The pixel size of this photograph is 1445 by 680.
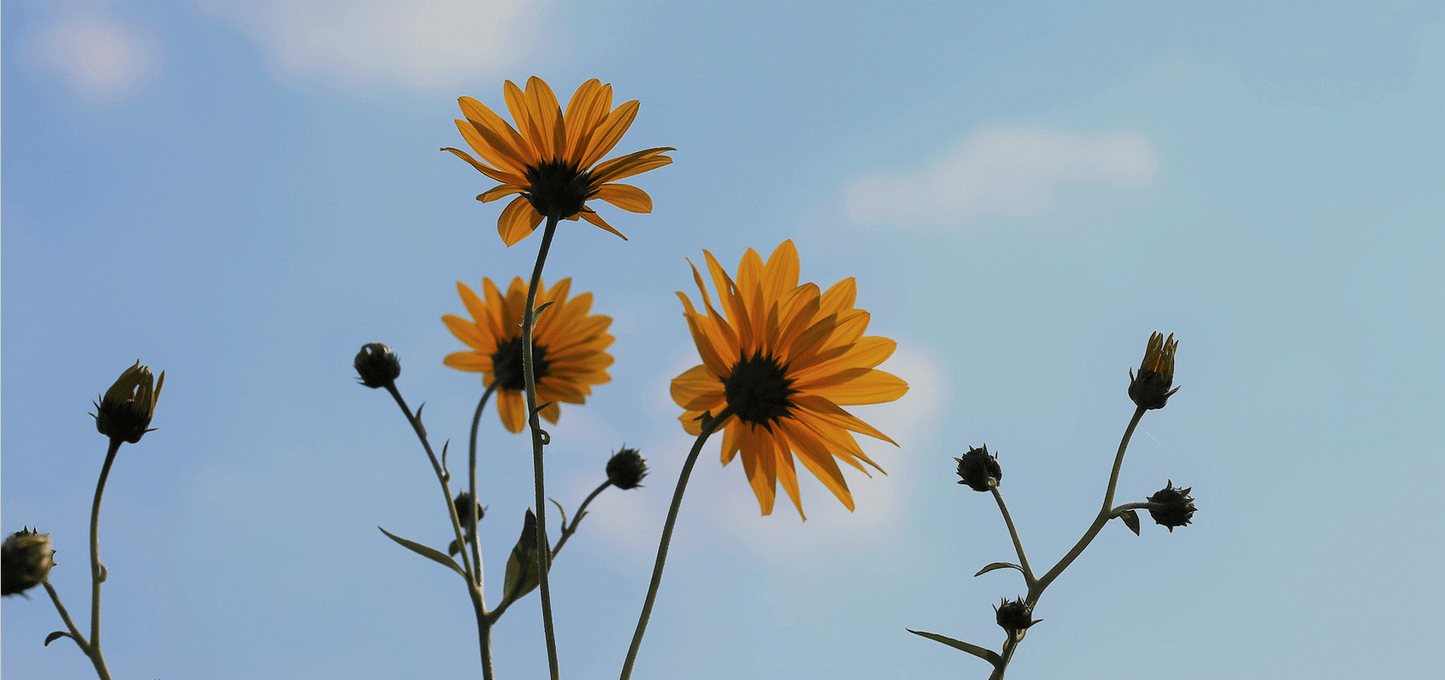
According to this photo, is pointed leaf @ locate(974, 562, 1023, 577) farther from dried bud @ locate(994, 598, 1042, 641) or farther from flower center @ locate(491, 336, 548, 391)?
flower center @ locate(491, 336, 548, 391)

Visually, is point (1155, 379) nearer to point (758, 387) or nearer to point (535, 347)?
point (758, 387)

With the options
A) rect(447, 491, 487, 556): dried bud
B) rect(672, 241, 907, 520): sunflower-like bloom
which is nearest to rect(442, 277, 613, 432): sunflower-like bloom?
rect(447, 491, 487, 556): dried bud

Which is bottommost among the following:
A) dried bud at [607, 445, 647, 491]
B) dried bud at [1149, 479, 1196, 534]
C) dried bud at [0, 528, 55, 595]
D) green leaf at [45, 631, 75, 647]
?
green leaf at [45, 631, 75, 647]

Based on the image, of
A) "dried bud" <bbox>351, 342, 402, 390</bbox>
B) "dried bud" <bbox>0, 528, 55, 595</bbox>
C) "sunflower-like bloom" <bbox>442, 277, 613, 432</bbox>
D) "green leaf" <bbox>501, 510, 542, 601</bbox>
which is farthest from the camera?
"sunflower-like bloom" <bbox>442, 277, 613, 432</bbox>

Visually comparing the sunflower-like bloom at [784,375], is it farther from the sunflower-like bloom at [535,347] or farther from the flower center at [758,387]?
the sunflower-like bloom at [535,347]

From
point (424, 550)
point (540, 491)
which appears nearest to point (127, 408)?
point (424, 550)

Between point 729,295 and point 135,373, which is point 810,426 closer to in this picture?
point 729,295

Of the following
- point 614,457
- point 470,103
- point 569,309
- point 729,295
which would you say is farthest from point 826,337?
point 569,309
